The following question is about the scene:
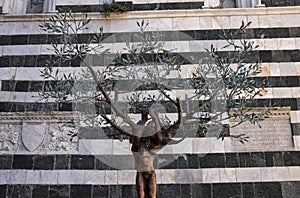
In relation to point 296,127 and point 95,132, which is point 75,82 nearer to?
point 95,132

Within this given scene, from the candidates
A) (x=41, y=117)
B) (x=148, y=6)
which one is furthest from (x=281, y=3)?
(x=41, y=117)

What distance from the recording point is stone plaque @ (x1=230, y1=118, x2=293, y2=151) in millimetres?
5492

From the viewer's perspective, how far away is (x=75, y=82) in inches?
170

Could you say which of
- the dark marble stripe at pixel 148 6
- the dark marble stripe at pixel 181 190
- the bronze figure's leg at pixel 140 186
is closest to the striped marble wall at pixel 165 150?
the dark marble stripe at pixel 181 190

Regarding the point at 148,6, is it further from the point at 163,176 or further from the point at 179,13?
the point at 163,176

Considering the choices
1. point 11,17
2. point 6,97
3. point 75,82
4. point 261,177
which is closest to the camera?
point 75,82

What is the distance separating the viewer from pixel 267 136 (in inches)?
218

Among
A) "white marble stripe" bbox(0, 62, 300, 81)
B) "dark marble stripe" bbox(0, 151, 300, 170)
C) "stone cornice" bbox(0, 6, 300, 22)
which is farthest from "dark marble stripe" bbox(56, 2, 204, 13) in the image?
"dark marble stripe" bbox(0, 151, 300, 170)

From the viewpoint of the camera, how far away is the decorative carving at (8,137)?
562 centimetres

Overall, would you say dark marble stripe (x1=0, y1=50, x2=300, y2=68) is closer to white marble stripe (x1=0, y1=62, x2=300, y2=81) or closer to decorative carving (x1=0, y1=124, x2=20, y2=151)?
white marble stripe (x1=0, y1=62, x2=300, y2=81)

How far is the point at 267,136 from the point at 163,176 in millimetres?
1627

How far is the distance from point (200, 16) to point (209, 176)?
2.60m

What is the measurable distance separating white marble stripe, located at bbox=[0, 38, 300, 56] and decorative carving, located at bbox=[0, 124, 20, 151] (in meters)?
→ 1.24

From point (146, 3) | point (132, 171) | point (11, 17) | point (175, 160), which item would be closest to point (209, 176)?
point (175, 160)
